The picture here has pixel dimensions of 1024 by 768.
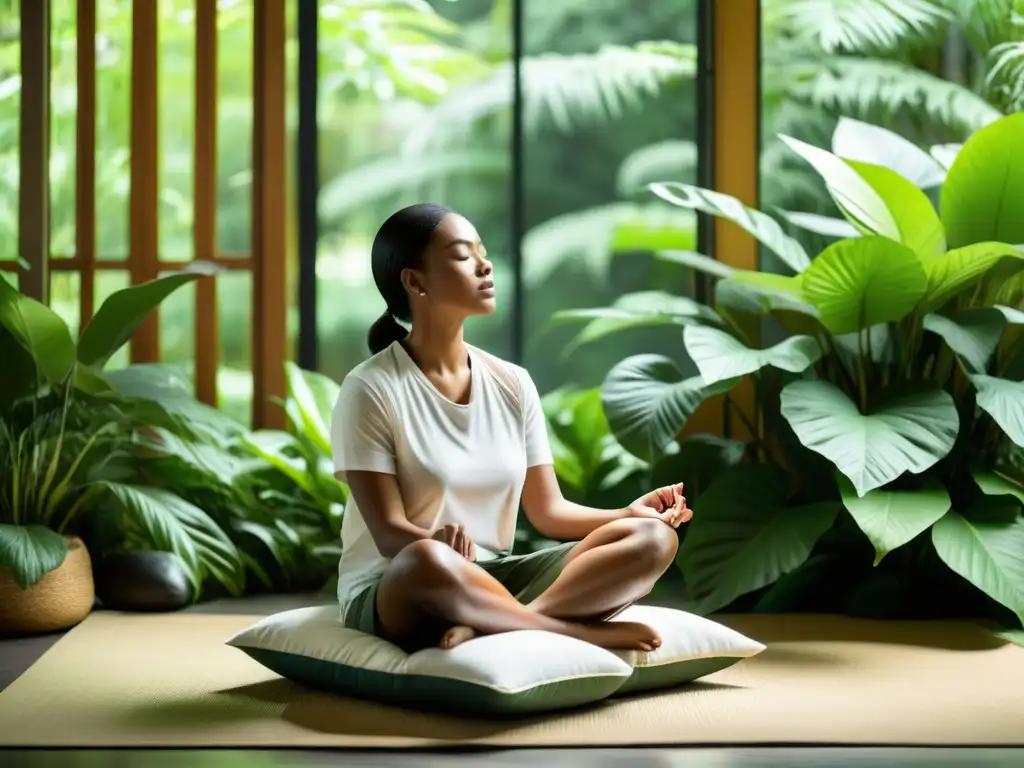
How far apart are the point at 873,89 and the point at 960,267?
111cm

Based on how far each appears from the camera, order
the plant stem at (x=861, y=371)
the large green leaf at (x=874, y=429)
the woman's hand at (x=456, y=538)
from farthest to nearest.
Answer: the plant stem at (x=861, y=371) → the large green leaf at (x=874, y=429) → the woman's hand at (x=456, y=538)

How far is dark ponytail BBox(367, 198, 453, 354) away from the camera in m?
2.63

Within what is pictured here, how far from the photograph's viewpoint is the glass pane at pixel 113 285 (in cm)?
436

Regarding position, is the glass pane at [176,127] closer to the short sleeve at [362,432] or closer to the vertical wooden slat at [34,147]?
the vertical wooden slat at [34,147]

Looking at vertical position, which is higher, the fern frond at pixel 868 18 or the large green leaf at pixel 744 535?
the fern frond at pixel 868 18

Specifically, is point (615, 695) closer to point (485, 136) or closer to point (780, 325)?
point (780, 325)

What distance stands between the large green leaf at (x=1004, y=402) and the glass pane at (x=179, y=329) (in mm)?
2329

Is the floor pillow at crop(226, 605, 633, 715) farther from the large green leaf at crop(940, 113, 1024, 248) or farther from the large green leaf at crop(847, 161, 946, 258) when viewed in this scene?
the large green leaf at crop(940, 113, 1024, 248)

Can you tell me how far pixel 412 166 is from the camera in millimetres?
4469

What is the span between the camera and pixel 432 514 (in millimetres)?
2570

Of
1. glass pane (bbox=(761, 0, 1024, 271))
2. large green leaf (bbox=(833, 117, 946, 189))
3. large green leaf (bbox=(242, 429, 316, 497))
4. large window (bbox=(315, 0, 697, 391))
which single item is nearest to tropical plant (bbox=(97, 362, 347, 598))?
large green leaf (bbox=(242, 429, 316, 497))

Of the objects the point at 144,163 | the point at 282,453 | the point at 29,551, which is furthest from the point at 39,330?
the point at 144,163

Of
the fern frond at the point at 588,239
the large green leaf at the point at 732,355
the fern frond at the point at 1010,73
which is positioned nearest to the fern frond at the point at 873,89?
the fern frond at the point at 1010,73

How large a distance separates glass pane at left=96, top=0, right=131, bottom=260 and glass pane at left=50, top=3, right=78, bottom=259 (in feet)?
0.25
